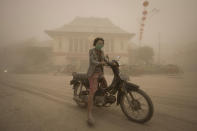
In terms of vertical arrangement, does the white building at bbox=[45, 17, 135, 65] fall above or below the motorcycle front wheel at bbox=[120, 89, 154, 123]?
above

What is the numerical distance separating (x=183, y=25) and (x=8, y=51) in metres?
57.8

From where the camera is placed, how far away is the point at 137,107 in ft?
6.84

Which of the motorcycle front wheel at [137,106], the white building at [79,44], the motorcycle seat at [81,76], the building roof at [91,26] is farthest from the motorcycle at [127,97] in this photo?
the building roof at [91,26]

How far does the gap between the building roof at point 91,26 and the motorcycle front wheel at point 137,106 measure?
23311mm

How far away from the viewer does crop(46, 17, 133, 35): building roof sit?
24625 millimetres

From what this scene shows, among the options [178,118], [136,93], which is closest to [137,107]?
[136,93]

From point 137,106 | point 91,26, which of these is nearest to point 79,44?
point 91,26

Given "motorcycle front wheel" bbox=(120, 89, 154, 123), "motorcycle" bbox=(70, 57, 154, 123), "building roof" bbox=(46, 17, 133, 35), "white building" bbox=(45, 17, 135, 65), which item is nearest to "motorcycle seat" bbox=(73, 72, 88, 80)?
"motorcycle" bbox=(70, 57, 154, 123)

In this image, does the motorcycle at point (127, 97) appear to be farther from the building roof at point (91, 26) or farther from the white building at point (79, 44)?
the building roof at point (91, 26)

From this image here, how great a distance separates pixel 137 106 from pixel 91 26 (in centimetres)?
2740

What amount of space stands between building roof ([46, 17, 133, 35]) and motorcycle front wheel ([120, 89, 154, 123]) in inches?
918

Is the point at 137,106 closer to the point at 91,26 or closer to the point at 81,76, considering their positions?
the point at 81,76

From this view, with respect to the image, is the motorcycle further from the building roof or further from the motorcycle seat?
the building roof

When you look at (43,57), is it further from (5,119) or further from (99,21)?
(5,119)
